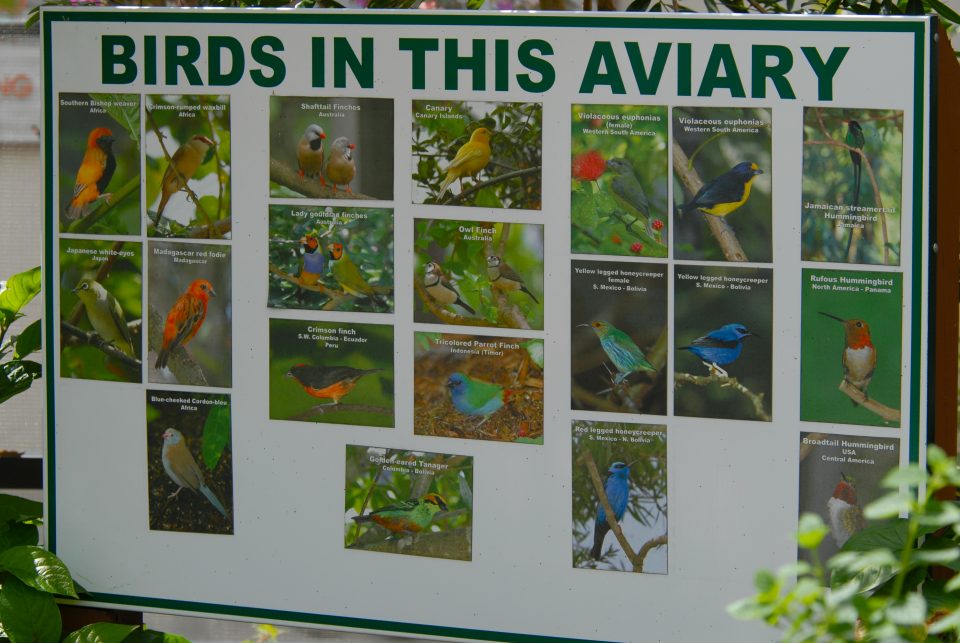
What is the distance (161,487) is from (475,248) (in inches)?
35.0

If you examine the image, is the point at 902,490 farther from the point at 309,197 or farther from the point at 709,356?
the point at 309,197

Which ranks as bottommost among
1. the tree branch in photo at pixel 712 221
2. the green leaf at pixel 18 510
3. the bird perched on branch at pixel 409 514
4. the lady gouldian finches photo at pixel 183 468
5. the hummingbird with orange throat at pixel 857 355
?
the green leaf at pixel 18 510

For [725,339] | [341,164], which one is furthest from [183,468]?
[725,339]

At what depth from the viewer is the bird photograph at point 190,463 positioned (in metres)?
2.40

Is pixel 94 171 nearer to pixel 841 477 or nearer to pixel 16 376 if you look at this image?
pixel 16 376

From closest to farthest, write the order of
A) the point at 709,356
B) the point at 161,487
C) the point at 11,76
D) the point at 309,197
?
the point at 709,356 → the point at 309,197 → the point at 161,487 → the point at 11,76

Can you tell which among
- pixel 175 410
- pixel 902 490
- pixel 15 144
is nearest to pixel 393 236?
pixel 175 410

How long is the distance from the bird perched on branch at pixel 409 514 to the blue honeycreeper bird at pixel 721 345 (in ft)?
2.01

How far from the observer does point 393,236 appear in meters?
2.27

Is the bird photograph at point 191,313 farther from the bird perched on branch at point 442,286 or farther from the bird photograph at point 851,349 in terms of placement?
the bird photograph at point 851,349

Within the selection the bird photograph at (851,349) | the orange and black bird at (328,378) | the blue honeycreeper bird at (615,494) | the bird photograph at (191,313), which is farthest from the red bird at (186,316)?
the bird photograph at (851,349)

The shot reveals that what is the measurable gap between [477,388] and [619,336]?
12.1 inches

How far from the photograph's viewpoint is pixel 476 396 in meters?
2.26

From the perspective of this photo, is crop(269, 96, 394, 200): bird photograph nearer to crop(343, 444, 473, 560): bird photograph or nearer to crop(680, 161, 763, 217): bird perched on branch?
crop(343, 444, 473, 560): bird photograph
